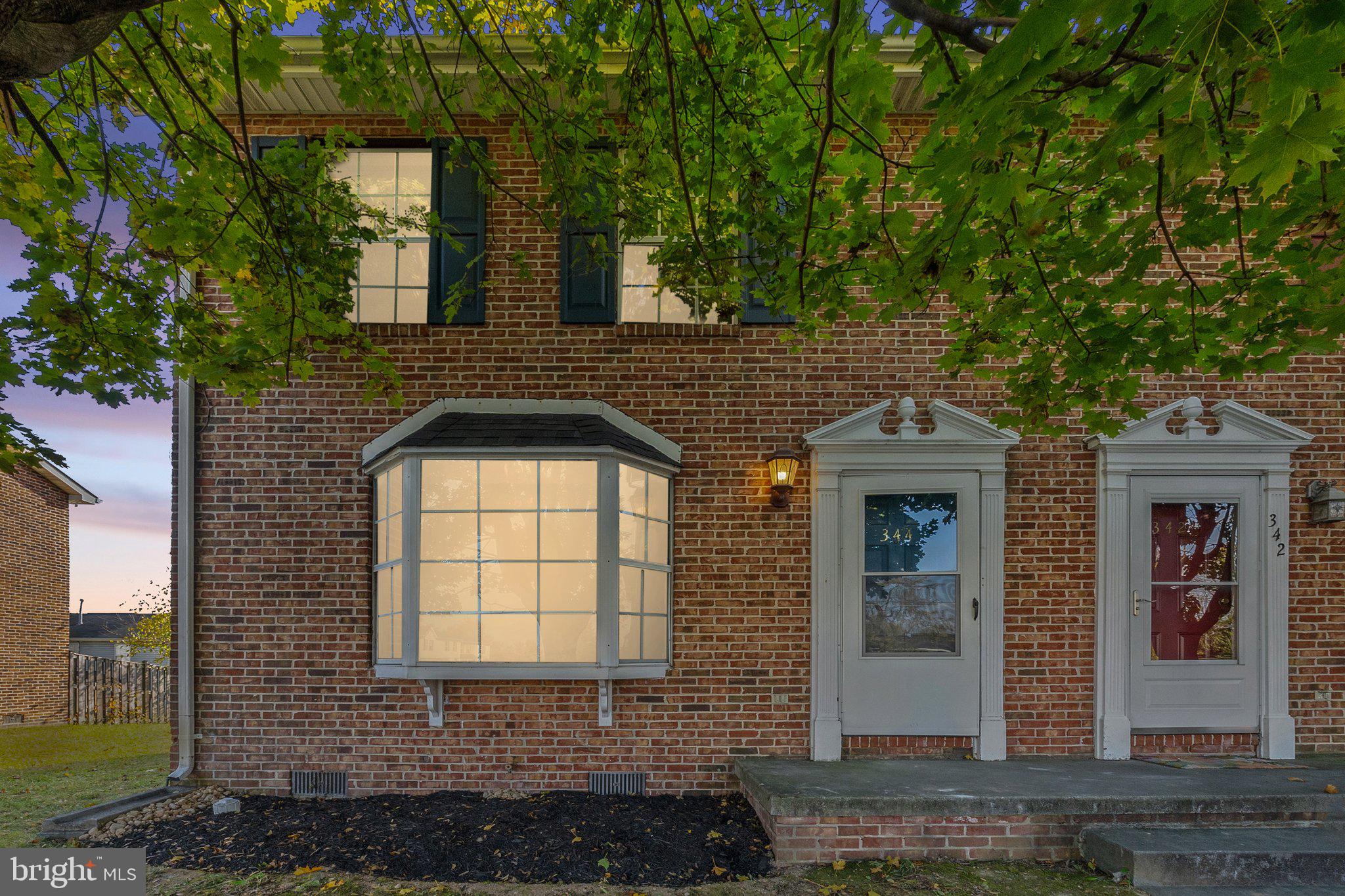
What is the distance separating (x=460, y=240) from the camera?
16.4ft

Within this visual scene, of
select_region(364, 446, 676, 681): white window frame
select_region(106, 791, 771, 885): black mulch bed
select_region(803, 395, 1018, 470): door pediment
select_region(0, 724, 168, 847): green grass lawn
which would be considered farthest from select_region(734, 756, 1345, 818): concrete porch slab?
select_region(0, 724, 168, 847): green grass lawn

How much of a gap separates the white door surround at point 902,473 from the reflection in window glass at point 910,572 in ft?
0.70

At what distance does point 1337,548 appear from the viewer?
496 centimetres

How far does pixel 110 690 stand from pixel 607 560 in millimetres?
12484

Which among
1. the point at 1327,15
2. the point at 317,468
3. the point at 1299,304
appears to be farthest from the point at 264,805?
the point at 1299,304

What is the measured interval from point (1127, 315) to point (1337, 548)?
331cm

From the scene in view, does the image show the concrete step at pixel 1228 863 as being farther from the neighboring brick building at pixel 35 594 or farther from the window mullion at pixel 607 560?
the neighboring brick building at pixel 35 594

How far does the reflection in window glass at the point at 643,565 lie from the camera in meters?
4.70

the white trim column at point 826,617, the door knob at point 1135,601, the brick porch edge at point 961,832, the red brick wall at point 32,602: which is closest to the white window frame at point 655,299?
the white trim column at point 826,617

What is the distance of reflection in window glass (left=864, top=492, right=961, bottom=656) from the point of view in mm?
4941

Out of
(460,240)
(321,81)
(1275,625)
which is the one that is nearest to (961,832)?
(1275,625)

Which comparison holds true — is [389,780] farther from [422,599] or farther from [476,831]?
[422,599]

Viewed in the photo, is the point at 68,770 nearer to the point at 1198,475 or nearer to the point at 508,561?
the point at 508,561

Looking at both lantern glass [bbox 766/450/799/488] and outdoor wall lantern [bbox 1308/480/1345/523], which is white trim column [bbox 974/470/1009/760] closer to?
lantern glass [bbox 766/450/799/488]
